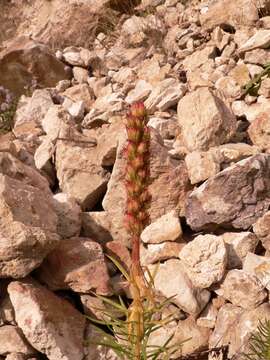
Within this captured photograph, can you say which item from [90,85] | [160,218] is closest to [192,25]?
[90,85]

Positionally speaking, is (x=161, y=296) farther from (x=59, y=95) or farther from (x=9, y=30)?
(x=9, y=30)

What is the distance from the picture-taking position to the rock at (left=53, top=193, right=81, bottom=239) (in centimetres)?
471

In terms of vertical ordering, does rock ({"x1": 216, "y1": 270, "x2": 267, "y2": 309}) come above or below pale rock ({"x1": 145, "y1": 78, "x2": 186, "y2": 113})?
below

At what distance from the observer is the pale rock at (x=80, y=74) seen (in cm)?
751

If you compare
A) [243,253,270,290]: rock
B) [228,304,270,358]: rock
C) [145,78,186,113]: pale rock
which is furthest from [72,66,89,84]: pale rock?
[228,304,270,358]: rock

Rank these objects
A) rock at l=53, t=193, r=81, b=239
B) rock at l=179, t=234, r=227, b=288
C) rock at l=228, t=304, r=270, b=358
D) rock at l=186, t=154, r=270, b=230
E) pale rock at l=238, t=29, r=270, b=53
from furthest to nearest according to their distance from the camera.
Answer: pale rock at l=238, t=29, r=270, b=53 < rock at l=53, t=193, r=81, b=239 < rock at l=186, t=154, r=270, b=230 < rock at l=179, t=234, r=227, b=288 < rock at l=228, t=304, r=270, b=358

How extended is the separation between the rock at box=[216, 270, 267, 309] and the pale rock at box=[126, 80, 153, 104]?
2.81 m

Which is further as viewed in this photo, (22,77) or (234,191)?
(22,77)

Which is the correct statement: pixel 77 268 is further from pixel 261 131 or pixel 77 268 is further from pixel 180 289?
pixel 261 131

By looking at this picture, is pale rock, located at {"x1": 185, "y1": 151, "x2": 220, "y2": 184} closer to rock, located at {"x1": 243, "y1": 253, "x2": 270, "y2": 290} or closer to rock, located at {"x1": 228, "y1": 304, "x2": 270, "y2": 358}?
rock, located at {"x1": 243, "y1": 253, "x2": 270, "y2": 290}

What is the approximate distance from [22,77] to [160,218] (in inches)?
146

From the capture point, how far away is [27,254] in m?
4.09

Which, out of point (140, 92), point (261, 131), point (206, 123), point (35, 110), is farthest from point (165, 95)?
point (35, 110)

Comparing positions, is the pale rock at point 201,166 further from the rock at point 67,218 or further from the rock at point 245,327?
the rock at point 245,327
